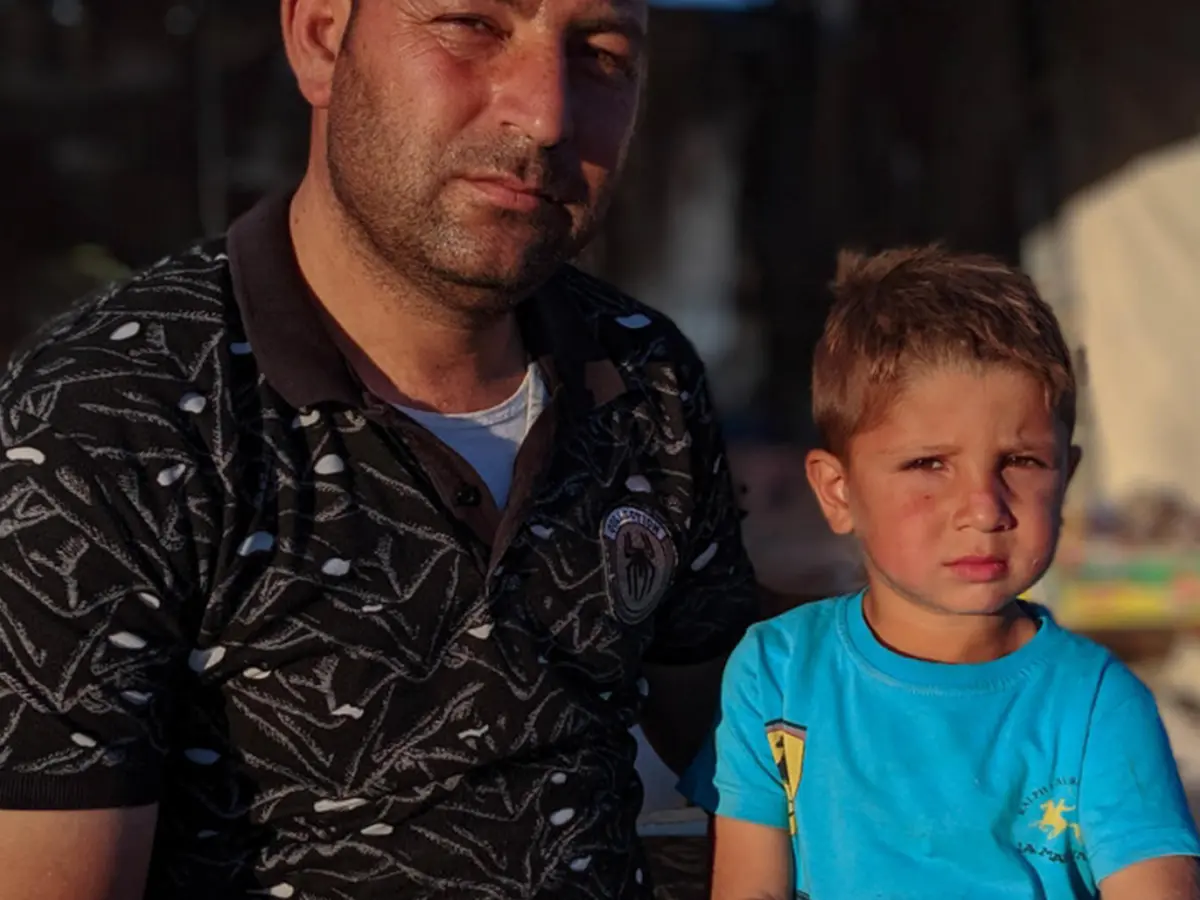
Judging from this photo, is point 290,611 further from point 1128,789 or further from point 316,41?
point 1128,789

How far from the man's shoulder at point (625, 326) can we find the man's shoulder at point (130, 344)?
1.73 feet

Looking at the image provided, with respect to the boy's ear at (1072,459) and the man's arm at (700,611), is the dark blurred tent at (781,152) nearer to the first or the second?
the man's arm at (700,611)

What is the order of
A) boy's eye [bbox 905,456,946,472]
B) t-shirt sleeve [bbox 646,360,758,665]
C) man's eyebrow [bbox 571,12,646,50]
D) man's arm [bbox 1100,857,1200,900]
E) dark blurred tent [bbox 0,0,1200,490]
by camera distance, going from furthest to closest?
dark blurred tent [bbox 0,0,1200,490] < t-shirt sleeve [bbox 646,360,758,665] < man's eyebrow [bbox 571,12,646,50] < boy's eye [bbox 905,456,946,472] < man's arm [bbox 1100,857,1200,900]

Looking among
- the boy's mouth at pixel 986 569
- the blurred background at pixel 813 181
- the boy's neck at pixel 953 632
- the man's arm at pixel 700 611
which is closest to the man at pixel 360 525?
the man's arm at pixel 700 611

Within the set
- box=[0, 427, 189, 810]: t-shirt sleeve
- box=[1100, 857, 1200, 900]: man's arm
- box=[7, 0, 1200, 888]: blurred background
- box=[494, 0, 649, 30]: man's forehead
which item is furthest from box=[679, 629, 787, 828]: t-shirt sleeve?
box=[7, 0, 1200, 888]: blurred background

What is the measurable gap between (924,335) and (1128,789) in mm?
520

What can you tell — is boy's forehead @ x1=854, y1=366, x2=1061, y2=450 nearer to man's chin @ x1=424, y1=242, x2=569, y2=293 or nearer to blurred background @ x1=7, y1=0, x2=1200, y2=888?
man's chin @ x1=424, y1=242, x2=569, y2=293

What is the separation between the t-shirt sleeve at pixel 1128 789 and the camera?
5.24 ft

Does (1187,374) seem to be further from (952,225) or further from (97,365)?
(97,365)

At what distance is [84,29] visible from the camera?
5.91 metres

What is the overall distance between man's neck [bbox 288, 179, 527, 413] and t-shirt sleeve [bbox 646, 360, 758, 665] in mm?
354

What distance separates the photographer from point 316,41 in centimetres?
189

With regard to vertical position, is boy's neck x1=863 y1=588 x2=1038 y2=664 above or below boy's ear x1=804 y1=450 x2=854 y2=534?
below

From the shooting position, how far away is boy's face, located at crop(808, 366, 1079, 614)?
165cm
